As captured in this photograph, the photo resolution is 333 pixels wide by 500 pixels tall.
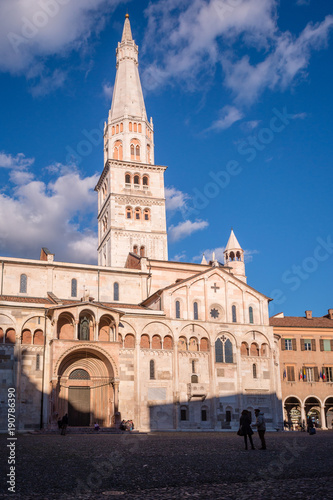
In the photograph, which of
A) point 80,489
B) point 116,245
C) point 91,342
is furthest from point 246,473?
point 116,245

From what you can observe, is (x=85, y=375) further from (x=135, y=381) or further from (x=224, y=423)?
(x=224, y=423)

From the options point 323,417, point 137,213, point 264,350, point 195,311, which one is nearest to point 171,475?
point 195,311

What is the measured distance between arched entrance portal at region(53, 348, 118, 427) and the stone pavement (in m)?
22.5

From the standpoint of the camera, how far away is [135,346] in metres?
44.9

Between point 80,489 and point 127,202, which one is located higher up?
point 127,202

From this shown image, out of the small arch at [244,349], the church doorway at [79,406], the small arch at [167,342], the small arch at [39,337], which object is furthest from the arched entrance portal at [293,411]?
the small arch at [39,337]

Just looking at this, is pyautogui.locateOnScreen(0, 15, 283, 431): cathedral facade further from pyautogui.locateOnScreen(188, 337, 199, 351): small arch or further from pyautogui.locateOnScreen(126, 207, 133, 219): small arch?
pyautogui.locateOnScreen(126, 207, 133, 219): small arch

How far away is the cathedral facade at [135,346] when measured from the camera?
1613 inches

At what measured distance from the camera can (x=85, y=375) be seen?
4372 centimetres

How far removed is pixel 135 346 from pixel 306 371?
70.6 feet

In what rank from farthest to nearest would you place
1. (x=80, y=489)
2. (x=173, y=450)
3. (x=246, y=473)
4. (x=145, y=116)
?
(x=145, y=116) < (x=173, y=450) < (x=246, y=473) < (x=80, y=489)

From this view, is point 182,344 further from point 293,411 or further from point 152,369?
point 293,411

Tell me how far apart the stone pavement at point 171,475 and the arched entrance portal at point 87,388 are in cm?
2247

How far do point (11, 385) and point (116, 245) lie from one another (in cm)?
2836
